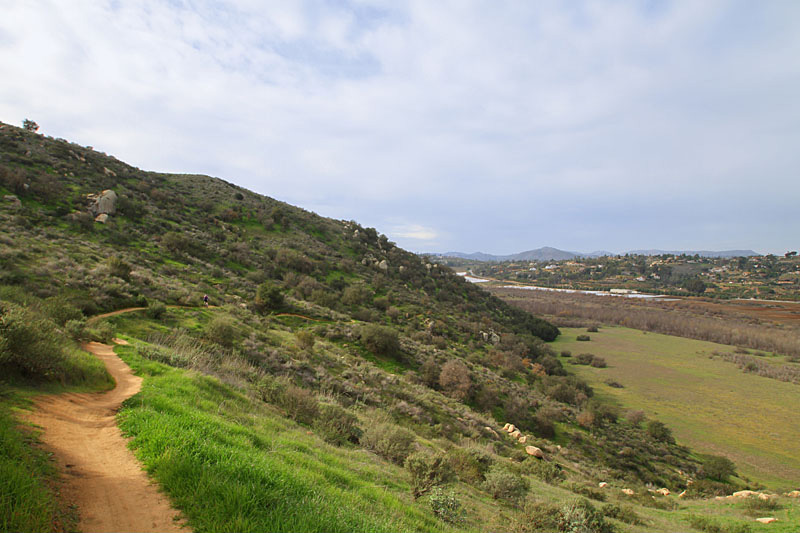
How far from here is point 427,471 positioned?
262 inches

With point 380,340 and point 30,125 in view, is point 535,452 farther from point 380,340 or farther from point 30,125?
point 30,125

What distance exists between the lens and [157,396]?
5.82 metres

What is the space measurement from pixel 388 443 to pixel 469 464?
9.09ft

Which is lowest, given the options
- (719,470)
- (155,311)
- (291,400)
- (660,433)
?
(660,433)

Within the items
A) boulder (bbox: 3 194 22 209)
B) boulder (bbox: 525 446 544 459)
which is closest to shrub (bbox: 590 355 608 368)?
boulder (bbox: 525 446 544 459)

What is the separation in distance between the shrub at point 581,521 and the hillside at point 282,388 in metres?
0.04

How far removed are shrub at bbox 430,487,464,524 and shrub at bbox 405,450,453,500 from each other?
1.69 ft

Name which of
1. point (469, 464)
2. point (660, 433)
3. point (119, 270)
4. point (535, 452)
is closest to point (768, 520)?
point (535, 452)

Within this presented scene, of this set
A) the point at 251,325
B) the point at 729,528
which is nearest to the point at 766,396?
the point at 729,528

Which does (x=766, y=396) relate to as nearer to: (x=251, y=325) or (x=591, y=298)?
(x=251, y=325)

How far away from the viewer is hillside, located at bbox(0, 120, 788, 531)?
406 centimetres

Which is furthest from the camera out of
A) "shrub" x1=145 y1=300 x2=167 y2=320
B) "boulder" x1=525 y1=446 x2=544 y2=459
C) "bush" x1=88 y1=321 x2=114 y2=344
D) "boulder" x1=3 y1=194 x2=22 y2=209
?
"boulder" x1=3 y1=194 x2=22 y2=209

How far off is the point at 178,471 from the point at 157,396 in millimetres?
3002

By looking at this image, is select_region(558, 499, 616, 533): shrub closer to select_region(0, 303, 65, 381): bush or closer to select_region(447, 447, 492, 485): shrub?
select_region(447, 447, 492, 485): shrub
